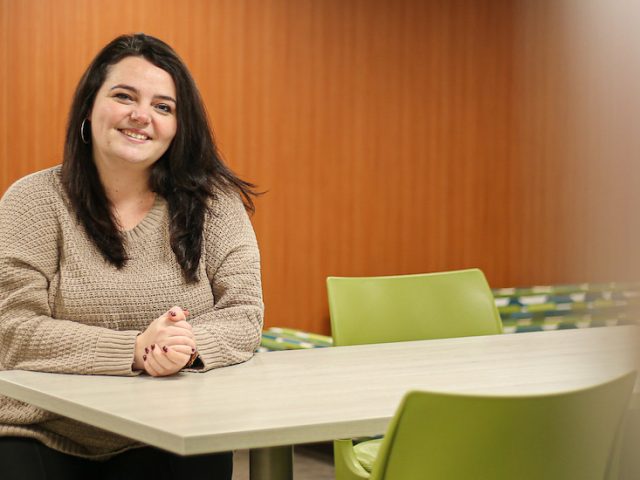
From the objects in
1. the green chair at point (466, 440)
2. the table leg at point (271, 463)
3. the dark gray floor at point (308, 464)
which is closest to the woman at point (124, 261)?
the table leg at point (271, 463)

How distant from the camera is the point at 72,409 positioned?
1513 millimetres

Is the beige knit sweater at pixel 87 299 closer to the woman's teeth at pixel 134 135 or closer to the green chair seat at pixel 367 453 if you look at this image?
the woman's teeth at pixel 134 135

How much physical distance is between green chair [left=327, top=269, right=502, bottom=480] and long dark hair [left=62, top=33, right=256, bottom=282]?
1.77ft

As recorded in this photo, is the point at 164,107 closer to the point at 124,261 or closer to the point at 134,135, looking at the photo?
the point at 134,135

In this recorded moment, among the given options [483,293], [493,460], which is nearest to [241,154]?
[483,293]

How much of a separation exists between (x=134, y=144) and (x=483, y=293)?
47.3 inches

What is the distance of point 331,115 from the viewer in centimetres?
500

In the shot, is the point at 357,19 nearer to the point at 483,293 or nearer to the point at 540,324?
the point at 540,324

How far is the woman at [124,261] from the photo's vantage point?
1.82 m

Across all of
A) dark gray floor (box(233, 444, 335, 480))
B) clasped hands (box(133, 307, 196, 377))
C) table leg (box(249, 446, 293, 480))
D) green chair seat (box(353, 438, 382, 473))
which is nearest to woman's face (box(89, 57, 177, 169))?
clasped hands (box(133, 307, 196, 377))

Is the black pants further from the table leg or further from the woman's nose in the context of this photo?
the woman's nose

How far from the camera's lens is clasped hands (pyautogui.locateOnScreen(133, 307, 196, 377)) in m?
1.73

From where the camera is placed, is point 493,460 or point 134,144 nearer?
point 493,460

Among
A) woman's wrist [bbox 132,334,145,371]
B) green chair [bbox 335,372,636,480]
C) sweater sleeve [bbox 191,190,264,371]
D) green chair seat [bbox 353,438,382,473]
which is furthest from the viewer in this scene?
green chair seat [bbox 353,438,382,473]
